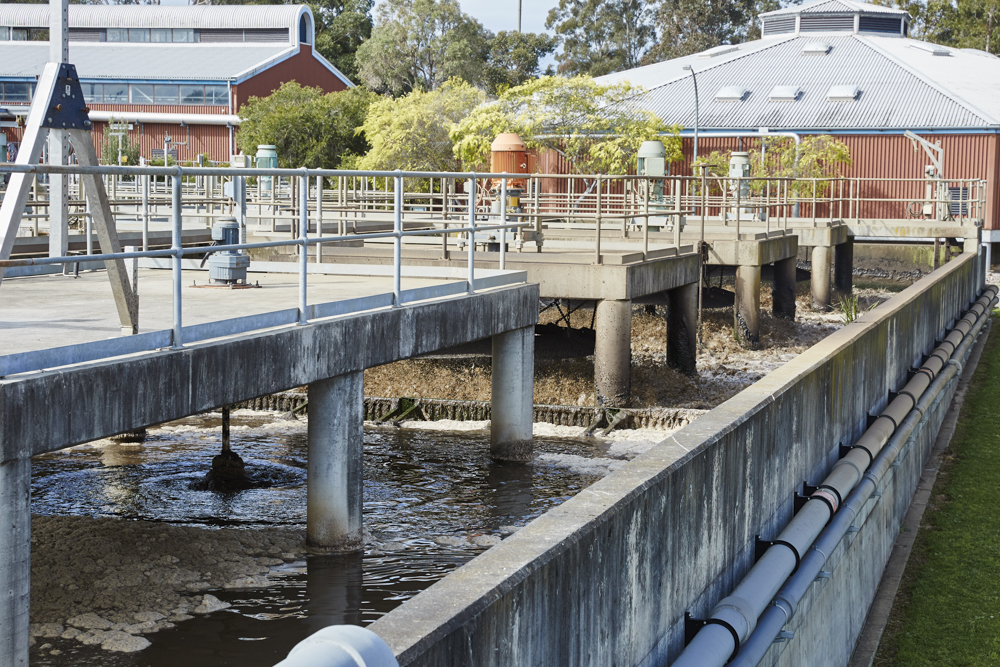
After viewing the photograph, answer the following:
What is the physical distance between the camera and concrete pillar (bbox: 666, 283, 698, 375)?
19.3 metres

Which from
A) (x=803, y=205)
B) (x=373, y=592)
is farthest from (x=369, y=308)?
(x=803, y=205)

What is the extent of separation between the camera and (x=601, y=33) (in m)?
82.1

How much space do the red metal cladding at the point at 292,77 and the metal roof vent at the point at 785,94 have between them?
988 inches

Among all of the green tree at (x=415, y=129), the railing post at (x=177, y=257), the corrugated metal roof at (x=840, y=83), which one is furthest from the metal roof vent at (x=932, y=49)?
the railing post at (x=177, y=257)

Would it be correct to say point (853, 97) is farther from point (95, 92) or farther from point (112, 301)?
point (112, 301)

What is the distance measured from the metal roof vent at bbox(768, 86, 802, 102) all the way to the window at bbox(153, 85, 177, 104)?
101ft

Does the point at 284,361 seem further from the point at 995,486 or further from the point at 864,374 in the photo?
the point at 995,486

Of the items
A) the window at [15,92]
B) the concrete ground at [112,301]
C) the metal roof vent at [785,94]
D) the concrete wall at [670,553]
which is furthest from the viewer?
the window at [15,92]

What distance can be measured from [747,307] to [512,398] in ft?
38.0

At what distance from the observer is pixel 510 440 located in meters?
13.1

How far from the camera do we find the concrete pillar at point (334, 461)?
930 cm

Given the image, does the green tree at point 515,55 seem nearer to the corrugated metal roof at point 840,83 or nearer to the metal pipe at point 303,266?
the corrugated metal roof at point 840,83

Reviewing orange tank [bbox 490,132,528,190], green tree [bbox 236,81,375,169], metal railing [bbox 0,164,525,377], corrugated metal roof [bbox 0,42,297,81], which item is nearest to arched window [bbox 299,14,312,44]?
corrugated metal roof [bbox 0,42,297,81]

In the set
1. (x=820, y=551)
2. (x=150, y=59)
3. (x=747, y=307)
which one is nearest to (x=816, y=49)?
(x=747, y=307)
